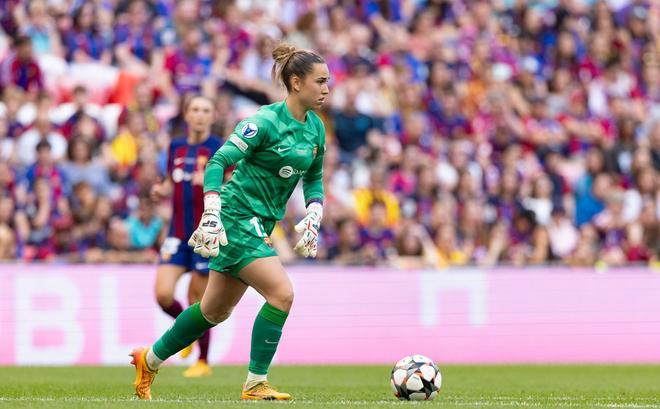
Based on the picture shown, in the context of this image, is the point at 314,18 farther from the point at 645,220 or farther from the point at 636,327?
the point at 636,327

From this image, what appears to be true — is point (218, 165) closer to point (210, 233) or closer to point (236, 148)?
point (236, 148)

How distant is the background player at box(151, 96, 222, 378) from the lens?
11.8 m

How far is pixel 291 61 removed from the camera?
852cm

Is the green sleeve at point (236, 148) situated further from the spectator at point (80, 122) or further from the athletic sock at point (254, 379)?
the spectator at point (80, 122)

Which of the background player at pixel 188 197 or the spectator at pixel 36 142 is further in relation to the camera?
the spectator at pixel 36 142

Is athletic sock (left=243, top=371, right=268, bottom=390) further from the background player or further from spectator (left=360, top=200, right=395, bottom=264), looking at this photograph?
spectator (left=360, top=200, right=395, bottom=264)

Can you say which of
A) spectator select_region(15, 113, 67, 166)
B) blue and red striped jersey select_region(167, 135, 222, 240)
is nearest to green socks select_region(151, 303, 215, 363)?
blue and red striped jersey select_region(167, 135, 222, 240)

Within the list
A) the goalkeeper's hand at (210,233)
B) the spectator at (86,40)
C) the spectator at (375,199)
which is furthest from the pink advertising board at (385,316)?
the goalkeeper's hand at (210,233)

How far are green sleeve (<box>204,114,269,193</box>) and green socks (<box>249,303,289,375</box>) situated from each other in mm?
937

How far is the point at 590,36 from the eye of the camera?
2292 cm

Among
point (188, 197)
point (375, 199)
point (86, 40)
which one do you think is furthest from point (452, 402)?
point (86, 40)

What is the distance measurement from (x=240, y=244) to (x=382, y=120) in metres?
11.6

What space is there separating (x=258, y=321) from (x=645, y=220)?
10.6 metres

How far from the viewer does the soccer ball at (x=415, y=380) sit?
8.85 m
